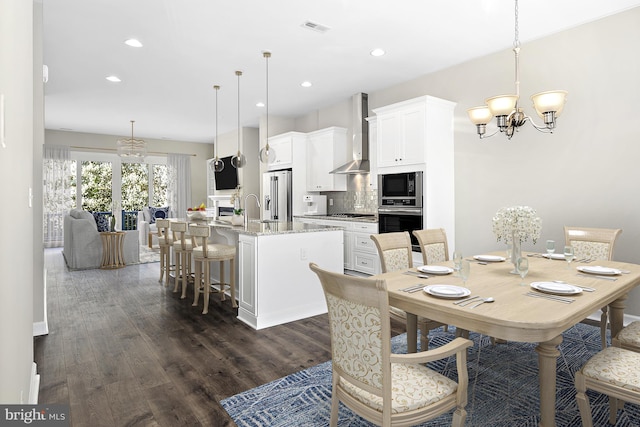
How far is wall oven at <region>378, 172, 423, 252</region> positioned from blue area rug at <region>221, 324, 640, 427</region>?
6.50ft

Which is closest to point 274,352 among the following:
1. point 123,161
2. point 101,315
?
point 101,315

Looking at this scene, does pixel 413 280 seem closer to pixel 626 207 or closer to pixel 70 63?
pixel 626 207

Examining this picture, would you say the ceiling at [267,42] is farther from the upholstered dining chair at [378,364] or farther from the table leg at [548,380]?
the table leg at [548,380]

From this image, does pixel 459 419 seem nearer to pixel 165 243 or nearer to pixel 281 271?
pixel 281 271

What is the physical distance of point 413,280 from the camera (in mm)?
2154

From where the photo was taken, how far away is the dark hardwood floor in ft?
7.13

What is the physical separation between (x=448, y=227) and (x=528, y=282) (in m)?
2.69

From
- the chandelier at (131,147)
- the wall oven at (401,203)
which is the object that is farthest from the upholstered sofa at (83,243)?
the wall oven at (401,203)

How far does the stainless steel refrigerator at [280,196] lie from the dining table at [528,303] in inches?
180

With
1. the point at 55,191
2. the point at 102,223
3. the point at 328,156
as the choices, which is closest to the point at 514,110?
the point at 328,156

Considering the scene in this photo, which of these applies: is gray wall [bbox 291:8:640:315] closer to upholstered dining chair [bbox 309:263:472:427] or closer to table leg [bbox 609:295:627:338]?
table leg [bbox 609:295:627:338]

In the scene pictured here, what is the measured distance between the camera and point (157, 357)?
285cm

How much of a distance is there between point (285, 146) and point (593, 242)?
4984mm

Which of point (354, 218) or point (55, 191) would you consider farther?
point (55, 191)
